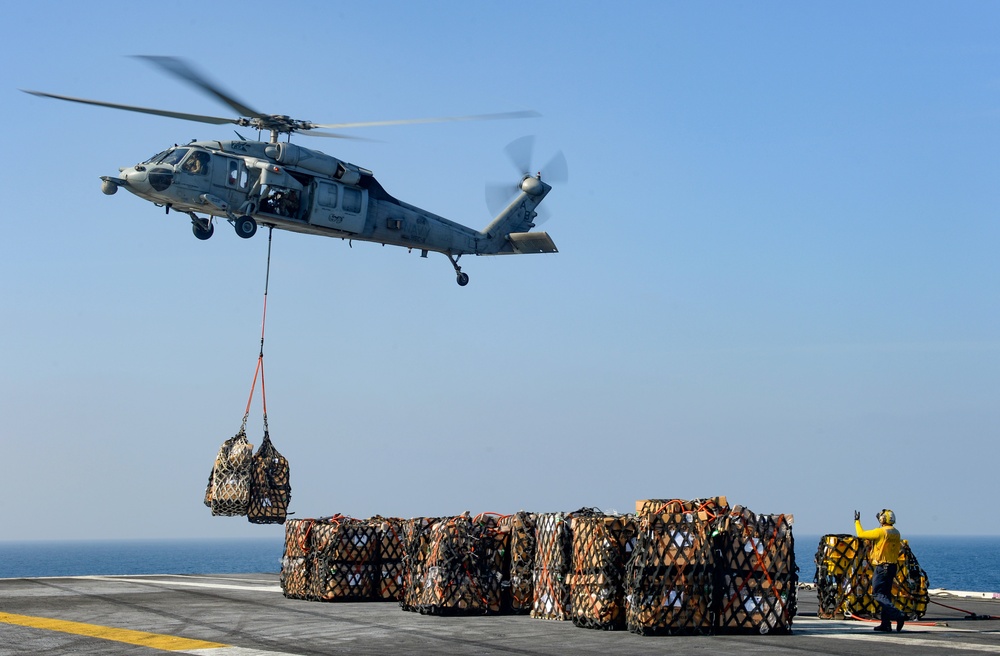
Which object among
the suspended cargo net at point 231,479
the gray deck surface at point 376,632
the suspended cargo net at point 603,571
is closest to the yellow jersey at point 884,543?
the gray deck surface at point 376,632

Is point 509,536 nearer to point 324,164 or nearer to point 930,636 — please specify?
point 930,636

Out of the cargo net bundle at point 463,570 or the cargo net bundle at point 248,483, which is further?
the cargo net bundle at point 248,483

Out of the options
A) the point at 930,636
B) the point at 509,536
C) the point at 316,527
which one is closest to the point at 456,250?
the point at 316,527

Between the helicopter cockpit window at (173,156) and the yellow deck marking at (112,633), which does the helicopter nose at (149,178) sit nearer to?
the helicopter cockpit window at (173,156)

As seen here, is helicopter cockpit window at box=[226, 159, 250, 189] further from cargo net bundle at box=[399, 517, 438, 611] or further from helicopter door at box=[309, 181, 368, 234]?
cargo net bundle at box=[399, 517, 438, 611]

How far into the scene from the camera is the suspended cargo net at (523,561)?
67.9 ft

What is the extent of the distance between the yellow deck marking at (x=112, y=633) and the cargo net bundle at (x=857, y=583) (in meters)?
11.3

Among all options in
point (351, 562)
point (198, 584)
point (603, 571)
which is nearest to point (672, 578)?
point (603, 571)

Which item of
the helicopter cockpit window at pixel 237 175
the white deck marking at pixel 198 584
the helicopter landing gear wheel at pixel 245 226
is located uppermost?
the helicopter cockpit window at pixel 237 175

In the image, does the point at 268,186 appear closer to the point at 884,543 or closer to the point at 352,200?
the point at 352,200

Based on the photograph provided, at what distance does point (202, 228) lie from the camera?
32531 millimetres

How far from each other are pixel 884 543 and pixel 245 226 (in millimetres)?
20676

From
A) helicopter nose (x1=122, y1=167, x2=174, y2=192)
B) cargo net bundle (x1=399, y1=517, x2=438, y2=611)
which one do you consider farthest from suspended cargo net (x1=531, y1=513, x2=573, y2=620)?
helicopter nose (x1=122, y1=167, x2=174, y2=192)

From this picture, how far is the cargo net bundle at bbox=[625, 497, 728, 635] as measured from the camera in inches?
672
